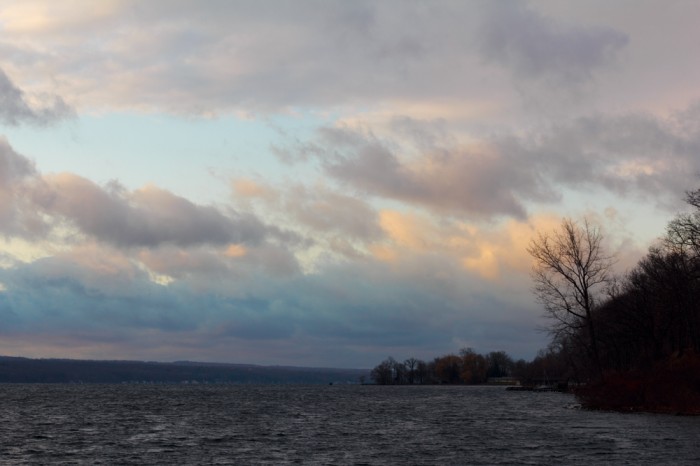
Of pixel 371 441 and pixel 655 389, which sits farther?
pixel 655 389

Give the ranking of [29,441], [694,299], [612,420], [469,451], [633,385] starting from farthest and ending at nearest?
[694,299] → [633,385] → [612,420] → [29,441] → [469,451]

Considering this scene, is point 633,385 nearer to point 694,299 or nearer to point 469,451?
point 694,299

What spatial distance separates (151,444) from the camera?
55562 mm

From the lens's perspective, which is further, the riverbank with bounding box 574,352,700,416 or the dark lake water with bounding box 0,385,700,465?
the riverbank with bounding box 574,352,700,416

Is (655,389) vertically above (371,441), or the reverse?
(655,389)

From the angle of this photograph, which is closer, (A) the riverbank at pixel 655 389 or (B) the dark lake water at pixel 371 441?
(B) the dark lake water at pixel 371 441

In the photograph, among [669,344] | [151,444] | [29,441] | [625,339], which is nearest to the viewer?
[151,444]

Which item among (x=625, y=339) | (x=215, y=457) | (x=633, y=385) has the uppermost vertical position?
(x=625, y=339)

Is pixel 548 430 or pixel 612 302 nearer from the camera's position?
pixel 548 430

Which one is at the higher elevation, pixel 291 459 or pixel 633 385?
pixel 633 385

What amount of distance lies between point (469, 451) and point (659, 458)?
11.8 m

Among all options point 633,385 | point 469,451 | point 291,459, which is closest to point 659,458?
point 469,451

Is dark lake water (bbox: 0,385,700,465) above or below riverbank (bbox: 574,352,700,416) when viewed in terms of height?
below

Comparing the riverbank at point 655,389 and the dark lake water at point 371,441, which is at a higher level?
the riverbank at point 655,389
